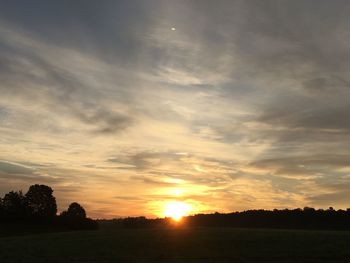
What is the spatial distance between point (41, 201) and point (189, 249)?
88.4 meters

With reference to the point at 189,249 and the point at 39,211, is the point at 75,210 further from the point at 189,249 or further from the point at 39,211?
the point at 189,249

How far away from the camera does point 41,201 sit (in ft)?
426

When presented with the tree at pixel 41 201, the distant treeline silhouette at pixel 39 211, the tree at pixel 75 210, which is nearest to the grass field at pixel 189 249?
the distant treeline silhouette at pixel 39 211

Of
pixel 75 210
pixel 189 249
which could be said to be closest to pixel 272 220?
pixel 75 210

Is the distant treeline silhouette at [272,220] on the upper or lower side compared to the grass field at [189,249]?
upper

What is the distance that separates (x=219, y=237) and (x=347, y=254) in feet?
66.3

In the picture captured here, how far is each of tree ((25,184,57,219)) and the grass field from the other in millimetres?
68424

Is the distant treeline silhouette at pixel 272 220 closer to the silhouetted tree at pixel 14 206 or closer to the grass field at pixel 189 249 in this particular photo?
the silhouetted tree at pixel 14 206

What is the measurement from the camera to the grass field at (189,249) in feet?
145

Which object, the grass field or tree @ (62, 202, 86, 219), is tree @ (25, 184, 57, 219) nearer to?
tree @ (62, 202, 86, 219)

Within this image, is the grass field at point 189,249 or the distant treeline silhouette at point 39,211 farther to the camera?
the distant treeline silhouette at point 39,211

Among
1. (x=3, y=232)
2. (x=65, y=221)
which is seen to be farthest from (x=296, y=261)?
(x=65, y=221)

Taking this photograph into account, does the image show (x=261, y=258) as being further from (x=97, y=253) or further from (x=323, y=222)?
(x=323, y=222)

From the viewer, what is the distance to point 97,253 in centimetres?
4903
